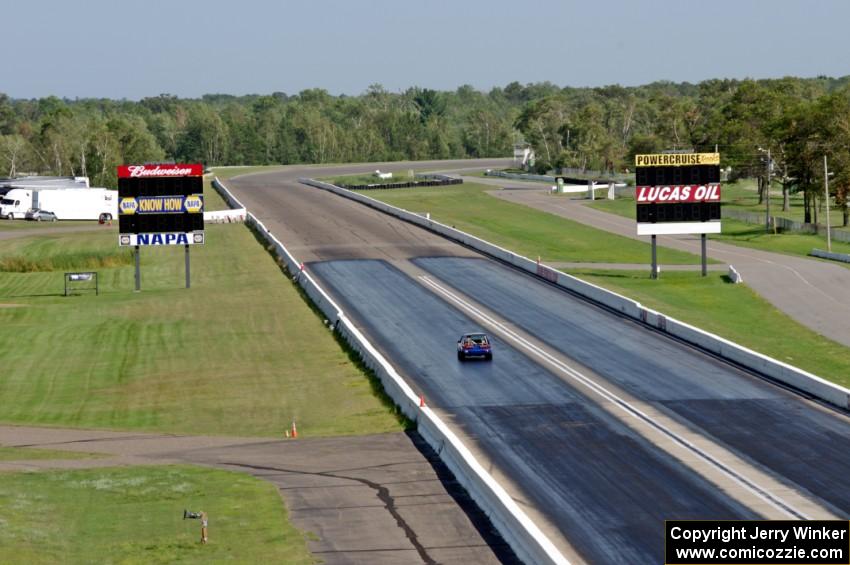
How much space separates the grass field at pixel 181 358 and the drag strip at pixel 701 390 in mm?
9474

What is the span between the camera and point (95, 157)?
19038cm

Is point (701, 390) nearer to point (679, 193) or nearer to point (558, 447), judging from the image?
point (558, 447)

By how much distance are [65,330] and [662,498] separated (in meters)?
40.2

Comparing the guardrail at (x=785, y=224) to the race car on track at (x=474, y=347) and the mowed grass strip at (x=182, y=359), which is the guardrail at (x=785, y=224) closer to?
the mowed grass strip at (x=182, y=359)

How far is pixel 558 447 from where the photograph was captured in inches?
1410

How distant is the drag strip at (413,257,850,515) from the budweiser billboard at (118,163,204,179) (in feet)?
59.8

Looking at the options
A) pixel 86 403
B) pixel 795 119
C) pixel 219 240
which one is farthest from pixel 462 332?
pixel 795 119

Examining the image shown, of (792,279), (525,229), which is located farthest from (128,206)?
(525,229)

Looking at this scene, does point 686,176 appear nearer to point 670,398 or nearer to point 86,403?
point 670,398

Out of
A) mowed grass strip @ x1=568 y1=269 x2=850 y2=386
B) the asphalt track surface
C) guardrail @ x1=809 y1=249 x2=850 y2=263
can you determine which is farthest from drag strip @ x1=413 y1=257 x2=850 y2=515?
guardrail @ x1=809 y1=249 x2=850 y2=263

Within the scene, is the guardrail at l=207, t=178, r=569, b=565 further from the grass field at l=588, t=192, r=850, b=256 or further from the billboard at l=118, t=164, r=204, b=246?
the grass field at l=588, t=192, r=850, b=256

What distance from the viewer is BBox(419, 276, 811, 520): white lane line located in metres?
30.2

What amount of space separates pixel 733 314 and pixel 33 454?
41.8m

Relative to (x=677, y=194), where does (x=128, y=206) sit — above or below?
below
